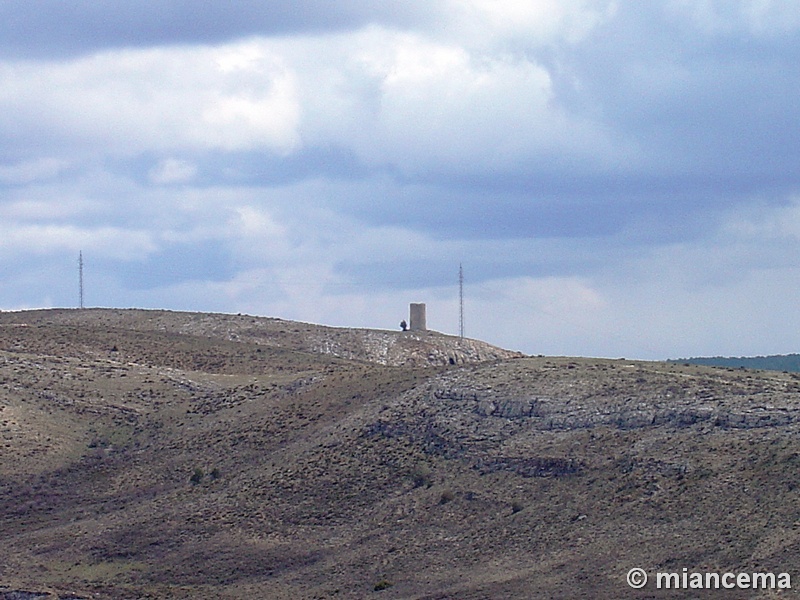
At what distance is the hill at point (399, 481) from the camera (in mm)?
47250

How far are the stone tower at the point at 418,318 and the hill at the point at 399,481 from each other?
34.0m

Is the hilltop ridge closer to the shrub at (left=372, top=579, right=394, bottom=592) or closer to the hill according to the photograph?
the hill

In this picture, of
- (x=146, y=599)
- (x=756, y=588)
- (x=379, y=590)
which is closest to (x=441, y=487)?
(x=379, y=590)

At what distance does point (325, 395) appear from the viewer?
2889 inches

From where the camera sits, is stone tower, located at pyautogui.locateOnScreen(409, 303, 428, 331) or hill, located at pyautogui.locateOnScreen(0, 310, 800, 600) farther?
stone tower, located at pyautogui.locateOnScreen(409, 303, 428, 331)

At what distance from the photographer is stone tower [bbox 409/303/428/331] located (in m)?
114

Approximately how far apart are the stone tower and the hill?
1339 inches

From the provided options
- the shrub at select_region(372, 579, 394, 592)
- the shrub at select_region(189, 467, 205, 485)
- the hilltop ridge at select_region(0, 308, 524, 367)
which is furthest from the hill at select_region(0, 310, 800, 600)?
the hilltop ridge at select_region(0, 308, 524, 367)

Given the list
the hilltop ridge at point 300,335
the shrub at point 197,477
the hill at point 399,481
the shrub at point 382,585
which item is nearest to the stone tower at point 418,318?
the hilltop ridge at point 300,335

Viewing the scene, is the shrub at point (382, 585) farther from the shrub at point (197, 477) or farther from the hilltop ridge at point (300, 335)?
the hilltop ridge at point (300, 335)

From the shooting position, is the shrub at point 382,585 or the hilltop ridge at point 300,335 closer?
the shrub at point 382,585

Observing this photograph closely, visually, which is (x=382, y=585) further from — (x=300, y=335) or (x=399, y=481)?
(x=300, y=335)

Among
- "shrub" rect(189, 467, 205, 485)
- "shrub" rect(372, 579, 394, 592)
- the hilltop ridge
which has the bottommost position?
"shrub" rect(372, 579, 394, 592)

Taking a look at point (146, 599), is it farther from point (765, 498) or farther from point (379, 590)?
point (765, 498)
